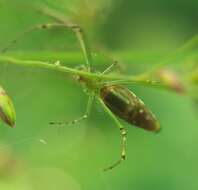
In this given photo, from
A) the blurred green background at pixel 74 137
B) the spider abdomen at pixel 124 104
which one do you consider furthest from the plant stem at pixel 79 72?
the blurred green background at pixel 74 137

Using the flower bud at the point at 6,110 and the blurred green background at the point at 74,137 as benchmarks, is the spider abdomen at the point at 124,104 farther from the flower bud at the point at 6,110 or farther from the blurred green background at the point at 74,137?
the blurred green background at the point at 74,137

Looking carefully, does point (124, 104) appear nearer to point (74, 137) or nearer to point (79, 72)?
point (79, 72)

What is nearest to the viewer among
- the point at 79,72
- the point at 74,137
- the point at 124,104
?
the point at 79,72

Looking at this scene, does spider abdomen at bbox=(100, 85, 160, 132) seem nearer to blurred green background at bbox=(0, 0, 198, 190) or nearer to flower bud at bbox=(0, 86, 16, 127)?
flower bud at bbox=(0, 86, 16, 127)

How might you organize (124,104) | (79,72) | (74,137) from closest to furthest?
(79,72) → (124,104) → (74,137)

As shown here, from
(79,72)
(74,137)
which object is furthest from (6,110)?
(74,137)

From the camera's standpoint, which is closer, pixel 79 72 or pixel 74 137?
pixel 79 72

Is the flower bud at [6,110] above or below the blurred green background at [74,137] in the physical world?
below

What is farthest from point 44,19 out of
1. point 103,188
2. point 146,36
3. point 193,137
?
point 146,36

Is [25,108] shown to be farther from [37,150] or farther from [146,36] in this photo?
[146,36]
